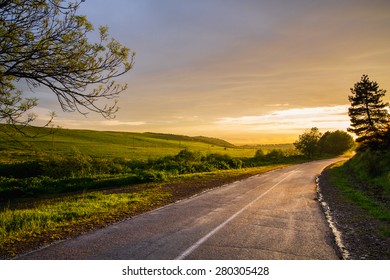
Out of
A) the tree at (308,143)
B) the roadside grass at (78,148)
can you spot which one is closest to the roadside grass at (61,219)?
the roadside grass at (78,148)

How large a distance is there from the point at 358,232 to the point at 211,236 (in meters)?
4.98

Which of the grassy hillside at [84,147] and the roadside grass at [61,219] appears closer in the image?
the roadside grass at [61,219]

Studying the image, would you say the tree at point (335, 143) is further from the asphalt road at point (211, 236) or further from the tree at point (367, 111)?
the asphalt road at point (211, 236)

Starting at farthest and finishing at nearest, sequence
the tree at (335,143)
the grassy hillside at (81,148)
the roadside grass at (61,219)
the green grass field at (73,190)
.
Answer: the tree at (335,143)
the grassy hillside at (81,148)
the green grass field at (73,190)
the roadside grass at (61,219)

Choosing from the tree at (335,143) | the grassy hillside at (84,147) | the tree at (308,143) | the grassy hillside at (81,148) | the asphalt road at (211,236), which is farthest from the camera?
the tree at (335,143)

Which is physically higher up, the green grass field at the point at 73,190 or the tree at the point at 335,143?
the tree at the point at 335,143

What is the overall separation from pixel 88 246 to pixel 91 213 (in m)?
4.96

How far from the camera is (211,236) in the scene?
9.39 m

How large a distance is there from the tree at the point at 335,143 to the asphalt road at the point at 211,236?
9712 cm

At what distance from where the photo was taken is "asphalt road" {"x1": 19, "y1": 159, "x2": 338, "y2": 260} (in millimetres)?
7828

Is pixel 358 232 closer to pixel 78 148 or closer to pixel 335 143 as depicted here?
pixel 78 148

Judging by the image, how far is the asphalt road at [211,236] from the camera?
7.83m
